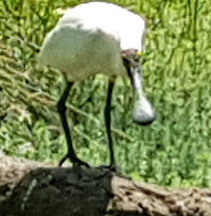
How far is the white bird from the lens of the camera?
6.37 meters

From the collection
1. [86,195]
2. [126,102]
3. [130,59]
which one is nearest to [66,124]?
[86,195]

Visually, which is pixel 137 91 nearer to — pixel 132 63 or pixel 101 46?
pixel 132 63

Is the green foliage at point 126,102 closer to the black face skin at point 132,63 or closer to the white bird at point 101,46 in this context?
the white bird at point 101,46

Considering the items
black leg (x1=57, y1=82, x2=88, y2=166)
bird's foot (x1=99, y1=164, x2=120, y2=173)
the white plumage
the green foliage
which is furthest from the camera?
the green foliage

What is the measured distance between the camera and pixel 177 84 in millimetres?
8258

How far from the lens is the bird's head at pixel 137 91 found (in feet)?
20.8

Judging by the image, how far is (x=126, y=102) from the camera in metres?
8.05

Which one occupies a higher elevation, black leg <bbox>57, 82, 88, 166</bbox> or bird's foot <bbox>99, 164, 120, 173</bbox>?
black leg <bbox>57, 82, 88, 166</bbox>

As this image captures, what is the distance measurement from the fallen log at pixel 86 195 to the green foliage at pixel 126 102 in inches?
27.5

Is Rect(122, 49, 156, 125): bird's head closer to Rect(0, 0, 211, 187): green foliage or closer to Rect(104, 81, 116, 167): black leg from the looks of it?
Rect(104, 81, 116, 167): black leg

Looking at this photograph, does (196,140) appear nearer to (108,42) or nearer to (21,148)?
(21,148)

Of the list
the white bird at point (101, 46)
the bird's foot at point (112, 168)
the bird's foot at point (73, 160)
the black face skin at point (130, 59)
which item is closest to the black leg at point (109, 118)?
the bird's foot at point (112, 168)

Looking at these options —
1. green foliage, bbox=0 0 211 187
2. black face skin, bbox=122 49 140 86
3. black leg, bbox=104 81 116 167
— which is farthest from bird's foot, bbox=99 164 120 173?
black face skin, bbox=122 49 140 86

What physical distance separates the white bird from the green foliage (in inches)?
33.9
